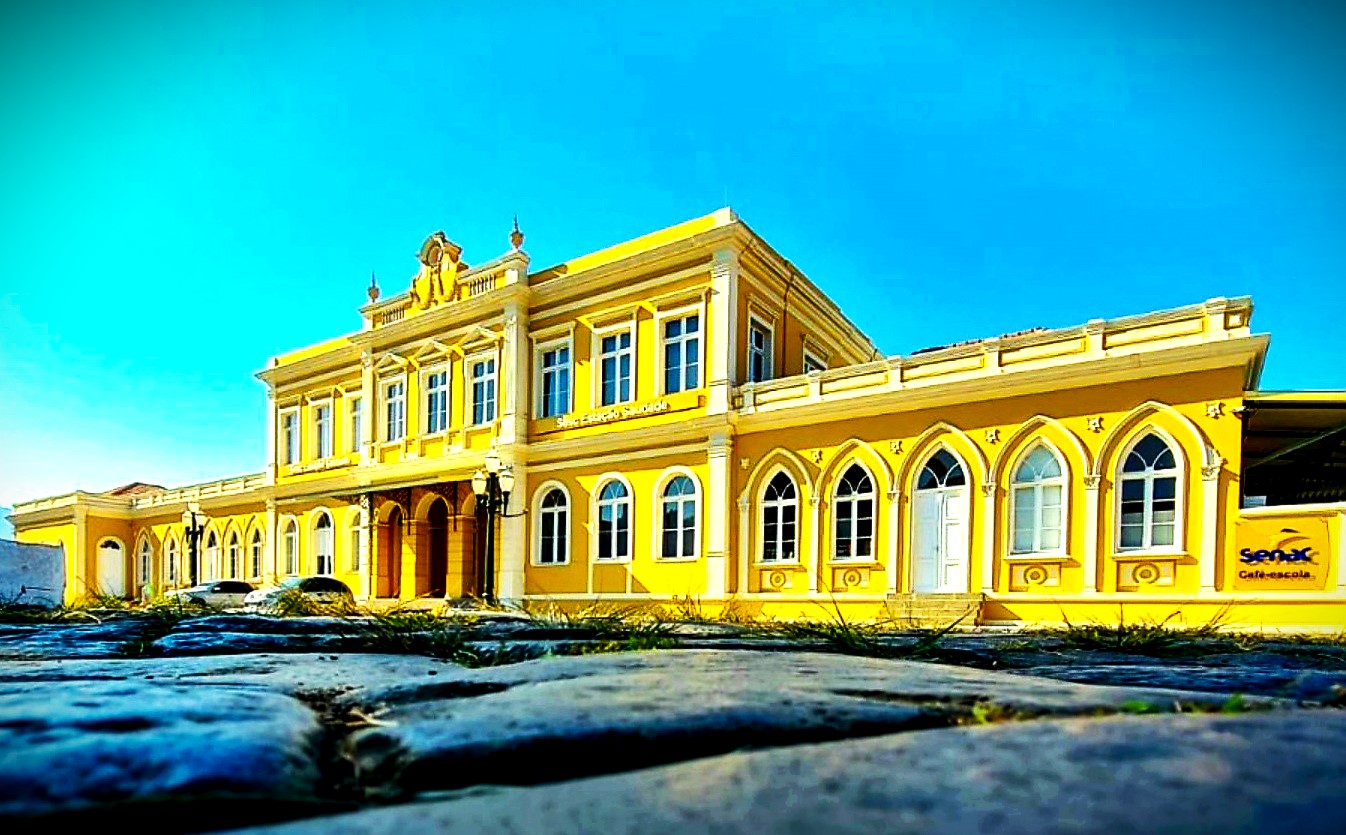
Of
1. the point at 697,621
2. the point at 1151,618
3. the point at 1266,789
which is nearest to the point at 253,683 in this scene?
the point at 1266,789

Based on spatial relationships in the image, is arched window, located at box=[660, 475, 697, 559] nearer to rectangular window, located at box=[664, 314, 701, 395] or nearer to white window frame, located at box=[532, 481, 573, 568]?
white window frame, located at box=[532, 481, 573, 568]

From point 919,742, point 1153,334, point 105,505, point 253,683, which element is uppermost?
point 1153,334

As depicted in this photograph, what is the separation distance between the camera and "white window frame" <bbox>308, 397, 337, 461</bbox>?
25.6m

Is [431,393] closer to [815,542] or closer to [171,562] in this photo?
[815,542]

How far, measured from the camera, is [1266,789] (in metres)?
0.84

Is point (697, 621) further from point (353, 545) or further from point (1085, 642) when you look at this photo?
point (353, 545)

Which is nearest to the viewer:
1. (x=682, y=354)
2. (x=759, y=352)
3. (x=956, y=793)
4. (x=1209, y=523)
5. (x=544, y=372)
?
(x=956, y=793)

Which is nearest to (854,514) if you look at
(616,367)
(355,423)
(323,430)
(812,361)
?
(812,361)

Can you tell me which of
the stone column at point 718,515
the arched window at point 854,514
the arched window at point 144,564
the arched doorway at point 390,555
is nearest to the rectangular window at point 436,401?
the arched doorway at point 390,555

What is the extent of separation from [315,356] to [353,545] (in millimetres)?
6876

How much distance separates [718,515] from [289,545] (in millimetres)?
17517

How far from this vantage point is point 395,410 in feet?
75.8

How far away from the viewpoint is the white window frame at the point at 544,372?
19.2m

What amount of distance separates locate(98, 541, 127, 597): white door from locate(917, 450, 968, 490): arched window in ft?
114
